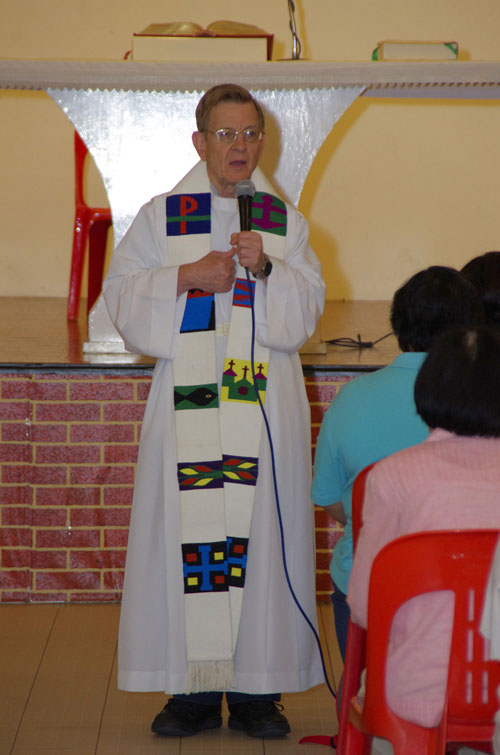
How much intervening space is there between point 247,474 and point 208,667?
21.6 inches

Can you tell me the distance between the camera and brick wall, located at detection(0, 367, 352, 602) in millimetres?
3918

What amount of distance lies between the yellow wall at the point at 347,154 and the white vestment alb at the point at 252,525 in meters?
4.44

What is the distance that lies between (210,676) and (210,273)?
1120mm

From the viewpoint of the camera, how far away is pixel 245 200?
2729 millimetres

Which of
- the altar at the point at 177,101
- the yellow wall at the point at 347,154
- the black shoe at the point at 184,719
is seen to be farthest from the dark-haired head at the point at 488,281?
the yellow wall at the point at 347,154

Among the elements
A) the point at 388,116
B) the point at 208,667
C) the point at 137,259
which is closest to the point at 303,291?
the point at 137,259

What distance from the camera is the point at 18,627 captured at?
12.1ft

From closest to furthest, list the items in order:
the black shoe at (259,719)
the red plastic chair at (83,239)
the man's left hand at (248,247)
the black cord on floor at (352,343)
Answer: the man's left hand at (248,247) < the black shoe at (259,719) < the black cord on floor at (352,343) < the red plastic chair at (83,239)

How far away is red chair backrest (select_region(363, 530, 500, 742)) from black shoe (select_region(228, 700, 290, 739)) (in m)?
1.13

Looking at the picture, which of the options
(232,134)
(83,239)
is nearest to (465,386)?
(232,134)

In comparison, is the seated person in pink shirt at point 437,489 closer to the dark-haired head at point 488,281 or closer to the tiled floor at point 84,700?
the dark-haired head at point 488,281

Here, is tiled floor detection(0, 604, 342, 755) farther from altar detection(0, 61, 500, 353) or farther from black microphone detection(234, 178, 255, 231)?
black microphone detection(234, 178, 255, 231)

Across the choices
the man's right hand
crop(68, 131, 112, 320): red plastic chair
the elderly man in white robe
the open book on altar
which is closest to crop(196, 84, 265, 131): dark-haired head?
the elderly man in white robe

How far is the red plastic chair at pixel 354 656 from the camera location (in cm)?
209
